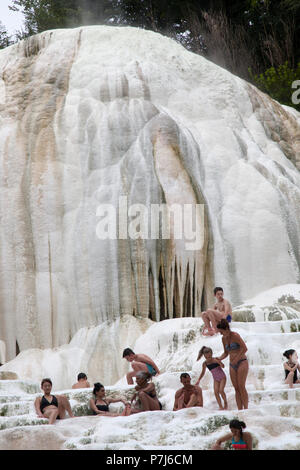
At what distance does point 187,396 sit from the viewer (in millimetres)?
7395

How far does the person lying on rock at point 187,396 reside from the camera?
7344 millimetres

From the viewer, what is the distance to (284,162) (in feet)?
46.3

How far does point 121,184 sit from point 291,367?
5.61 meters

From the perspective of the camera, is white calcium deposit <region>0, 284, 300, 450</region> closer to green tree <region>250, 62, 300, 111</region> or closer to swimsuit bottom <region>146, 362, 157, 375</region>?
swimsuit bottom <region>146, 362, 157, 375</region>

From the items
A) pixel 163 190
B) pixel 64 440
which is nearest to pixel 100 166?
pixel 163 190

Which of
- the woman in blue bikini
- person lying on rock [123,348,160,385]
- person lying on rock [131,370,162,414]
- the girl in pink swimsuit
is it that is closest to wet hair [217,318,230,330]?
the woman in blue bikini

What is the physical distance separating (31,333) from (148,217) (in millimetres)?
2820

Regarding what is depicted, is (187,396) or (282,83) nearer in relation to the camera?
(187,396)

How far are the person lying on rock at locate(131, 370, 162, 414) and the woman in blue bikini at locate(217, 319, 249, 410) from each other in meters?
0.98

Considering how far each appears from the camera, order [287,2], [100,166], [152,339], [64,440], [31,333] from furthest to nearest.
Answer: [287,2], [100,166], [31,333], [152,339], [64,440]

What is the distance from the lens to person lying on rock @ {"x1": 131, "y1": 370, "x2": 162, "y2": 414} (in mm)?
7547

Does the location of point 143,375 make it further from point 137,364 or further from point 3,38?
point 3,38

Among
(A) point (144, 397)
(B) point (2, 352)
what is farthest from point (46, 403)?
(B) point (2, 352)

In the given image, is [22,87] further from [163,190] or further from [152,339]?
[152,339]
